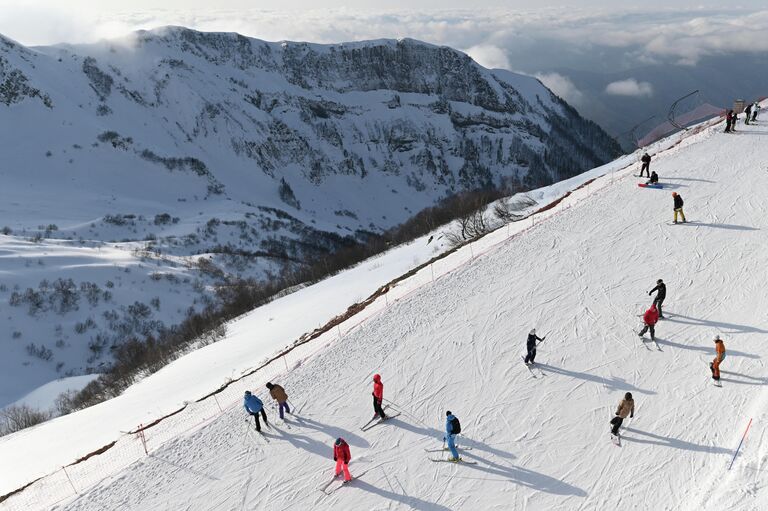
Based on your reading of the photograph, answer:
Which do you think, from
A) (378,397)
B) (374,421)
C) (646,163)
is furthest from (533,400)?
(646,163)

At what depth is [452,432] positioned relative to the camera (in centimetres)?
1226

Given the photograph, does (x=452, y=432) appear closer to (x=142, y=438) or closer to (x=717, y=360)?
(x=717, y=360)

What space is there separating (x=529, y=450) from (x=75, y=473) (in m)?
14.1

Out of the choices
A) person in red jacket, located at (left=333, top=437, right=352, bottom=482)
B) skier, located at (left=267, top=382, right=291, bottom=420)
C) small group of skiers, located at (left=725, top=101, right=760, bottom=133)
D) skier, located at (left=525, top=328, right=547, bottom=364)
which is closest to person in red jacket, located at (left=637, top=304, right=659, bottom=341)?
skier, located at (left=525, top=328, right=547, bottom=364)

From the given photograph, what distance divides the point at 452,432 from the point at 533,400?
351cm

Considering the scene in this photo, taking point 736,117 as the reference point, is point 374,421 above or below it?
below

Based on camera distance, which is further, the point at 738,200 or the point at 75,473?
the point at 738,200

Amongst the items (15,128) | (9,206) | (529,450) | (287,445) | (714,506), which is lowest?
(714,506)

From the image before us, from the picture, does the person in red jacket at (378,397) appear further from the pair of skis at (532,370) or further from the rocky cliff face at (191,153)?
the rocky cliff face at (191,153)

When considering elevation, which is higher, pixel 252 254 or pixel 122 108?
pixel 122 108

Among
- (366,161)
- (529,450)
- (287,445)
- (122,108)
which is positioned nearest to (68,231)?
(122,108)

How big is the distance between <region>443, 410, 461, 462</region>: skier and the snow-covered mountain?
44.5 m

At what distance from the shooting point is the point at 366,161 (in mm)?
196625

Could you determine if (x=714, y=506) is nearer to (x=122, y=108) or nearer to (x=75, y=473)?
(x=75, y=473)
